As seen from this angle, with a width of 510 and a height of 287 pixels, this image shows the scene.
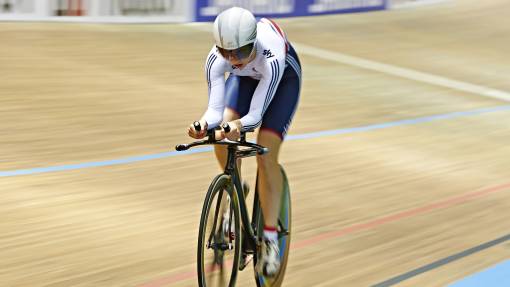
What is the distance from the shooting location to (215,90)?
3506 mm

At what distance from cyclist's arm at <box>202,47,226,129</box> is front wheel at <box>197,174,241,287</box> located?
0.23 m

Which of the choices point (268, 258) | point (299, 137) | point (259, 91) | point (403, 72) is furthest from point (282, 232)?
point (403, 72)

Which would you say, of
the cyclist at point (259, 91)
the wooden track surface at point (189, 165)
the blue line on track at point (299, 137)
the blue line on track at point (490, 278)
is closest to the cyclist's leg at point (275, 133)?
the cyclist at point (259, 91)

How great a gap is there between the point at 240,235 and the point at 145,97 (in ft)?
14.8

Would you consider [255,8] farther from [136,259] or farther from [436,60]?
[136,259]

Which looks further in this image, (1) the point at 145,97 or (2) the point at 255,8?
(2) the point at 255,8

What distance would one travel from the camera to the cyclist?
131 inches

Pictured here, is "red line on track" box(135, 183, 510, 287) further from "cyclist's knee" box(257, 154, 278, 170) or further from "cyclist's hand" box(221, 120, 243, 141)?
"cyclist's hand" box(221, 120, 243, 141)

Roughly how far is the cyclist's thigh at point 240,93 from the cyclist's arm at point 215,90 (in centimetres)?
22

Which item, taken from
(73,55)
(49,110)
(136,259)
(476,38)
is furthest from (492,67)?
(136,259)

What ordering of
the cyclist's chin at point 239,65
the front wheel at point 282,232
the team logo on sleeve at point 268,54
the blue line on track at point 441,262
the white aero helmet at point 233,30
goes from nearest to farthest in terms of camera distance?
1. the white aero helmet at point 233,30
2. the cyclist's chin at point 239,65
3. the team logo on sleeve at point 268,54
4. the front wheel at point 282,232
5. the blue line on track at point 441,262

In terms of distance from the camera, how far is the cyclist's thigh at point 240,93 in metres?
3.76

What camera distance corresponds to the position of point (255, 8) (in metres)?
12.0

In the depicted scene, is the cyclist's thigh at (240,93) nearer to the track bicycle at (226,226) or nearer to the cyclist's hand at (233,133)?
→ the track bicycle at (226,226)
